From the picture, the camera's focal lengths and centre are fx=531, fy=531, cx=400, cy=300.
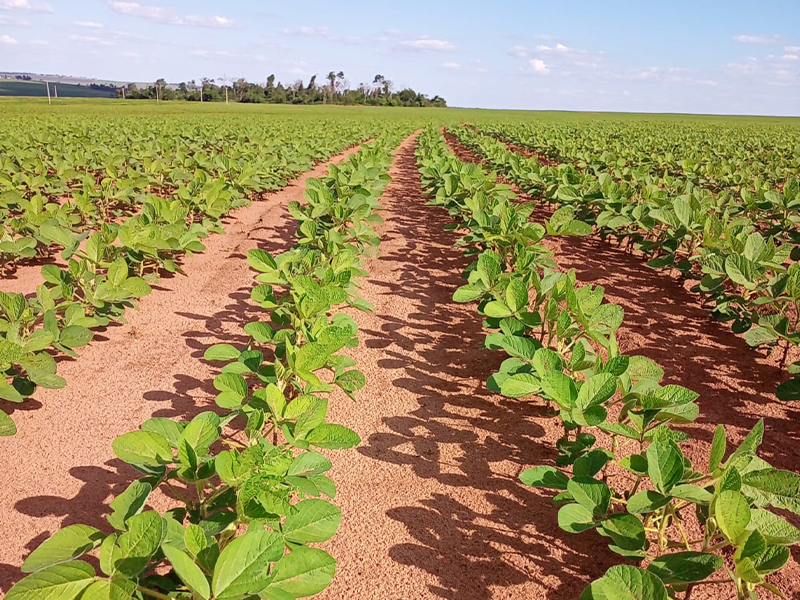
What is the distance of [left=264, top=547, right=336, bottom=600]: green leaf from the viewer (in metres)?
1.25

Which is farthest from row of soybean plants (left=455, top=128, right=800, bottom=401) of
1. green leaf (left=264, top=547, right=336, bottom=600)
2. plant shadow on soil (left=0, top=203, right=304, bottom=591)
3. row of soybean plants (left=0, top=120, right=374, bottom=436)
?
row of soybean plants (left=0, top=120, right=374, bottom=436)

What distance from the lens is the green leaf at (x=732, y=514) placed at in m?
1.30

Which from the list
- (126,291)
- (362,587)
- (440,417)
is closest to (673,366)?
(440,417)

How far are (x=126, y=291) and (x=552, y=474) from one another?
279 cm

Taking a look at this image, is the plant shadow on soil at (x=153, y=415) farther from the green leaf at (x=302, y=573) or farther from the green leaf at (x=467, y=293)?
the green leaf at (x=467, y=293)

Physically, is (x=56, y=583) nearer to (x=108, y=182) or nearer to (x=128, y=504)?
(x=128, y=504)

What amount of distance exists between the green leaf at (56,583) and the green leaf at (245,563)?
1.02 feet

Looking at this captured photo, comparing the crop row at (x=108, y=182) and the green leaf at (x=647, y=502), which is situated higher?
the crop row at (x=108, y=182)

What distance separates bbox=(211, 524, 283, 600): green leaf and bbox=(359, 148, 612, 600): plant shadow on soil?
0.87 meters

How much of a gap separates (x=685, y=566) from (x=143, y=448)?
157 centimetres

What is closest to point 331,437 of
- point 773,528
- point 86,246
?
point 773,528

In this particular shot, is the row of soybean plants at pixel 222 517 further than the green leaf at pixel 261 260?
No

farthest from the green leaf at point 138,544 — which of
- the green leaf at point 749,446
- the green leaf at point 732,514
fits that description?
the green leaf at point 749,446

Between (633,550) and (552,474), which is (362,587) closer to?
(552,474)
